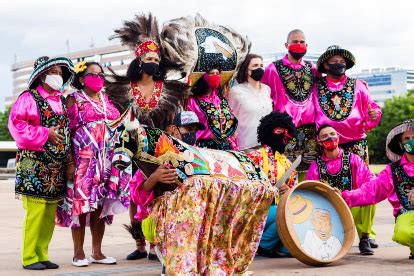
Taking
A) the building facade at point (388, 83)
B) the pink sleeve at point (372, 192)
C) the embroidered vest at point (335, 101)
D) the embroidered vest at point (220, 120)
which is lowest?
the pink sleeve at point (372, 192)

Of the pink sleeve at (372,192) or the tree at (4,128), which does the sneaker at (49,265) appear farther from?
the tree at (4,128)

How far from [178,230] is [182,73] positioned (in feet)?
7.40

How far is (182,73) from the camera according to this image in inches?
284

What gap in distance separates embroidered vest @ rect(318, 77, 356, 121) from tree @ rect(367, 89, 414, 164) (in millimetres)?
60191

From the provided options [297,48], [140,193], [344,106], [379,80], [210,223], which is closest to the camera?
[210,223]

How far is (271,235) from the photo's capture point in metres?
7.13

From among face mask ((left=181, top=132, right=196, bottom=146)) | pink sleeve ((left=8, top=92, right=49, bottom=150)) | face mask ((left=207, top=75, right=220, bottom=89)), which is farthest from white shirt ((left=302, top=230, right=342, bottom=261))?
pink sleeve ((left=8, top=92, right=49, bottom=150))

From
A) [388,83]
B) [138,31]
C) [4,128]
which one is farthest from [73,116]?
[388,83]

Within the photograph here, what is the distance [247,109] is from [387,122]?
65604 millimetres

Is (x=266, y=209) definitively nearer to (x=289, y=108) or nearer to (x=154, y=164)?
(x=154, y=164)

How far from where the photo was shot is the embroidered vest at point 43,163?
659cm

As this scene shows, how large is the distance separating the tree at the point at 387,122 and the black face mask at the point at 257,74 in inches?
2394

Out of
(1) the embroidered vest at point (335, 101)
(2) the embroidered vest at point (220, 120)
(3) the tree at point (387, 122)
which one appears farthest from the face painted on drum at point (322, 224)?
(3) the tree at point (387, 122)

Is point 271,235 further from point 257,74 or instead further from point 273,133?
point 257,74
